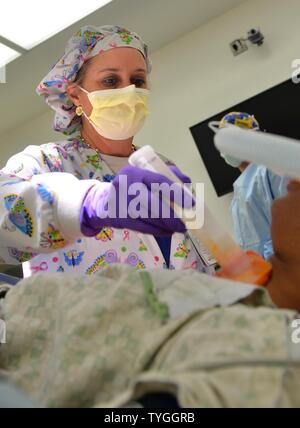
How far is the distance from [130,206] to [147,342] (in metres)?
0.41

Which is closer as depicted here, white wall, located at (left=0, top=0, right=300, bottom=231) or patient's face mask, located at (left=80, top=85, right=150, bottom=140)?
patient's face mask, located at (left=80, top=85, right=150, bottom=140)

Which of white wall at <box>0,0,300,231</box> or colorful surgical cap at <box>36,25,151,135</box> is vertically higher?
white wall at <box>0,0,300,231</box>

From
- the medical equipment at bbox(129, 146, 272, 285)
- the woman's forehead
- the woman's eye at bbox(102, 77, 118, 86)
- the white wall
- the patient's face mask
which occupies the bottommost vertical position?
the medical equipment at bbox(129, 146, 272, 285)

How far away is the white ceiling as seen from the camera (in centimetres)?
237

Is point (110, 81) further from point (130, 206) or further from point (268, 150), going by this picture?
point (268, 150)

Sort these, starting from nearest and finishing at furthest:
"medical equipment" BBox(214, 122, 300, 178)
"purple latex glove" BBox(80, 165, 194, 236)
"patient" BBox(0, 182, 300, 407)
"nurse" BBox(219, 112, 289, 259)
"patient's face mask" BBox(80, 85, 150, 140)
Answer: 1. "patient" BBox(0, 182, 300, 407)
2. "medical equipment" BBox(214, 122, 300, 178)
3. "purple latex glove" BBox(80, 165, 194, 236)
4. "patient's face mask" BBox(80, 85, 150, 140)
5. "nurse" BBox(219, 112, 289, 259)

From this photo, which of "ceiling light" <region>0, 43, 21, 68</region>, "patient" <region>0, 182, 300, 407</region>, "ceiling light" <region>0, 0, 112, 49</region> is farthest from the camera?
"ceiling light" <region>0, 43, 21, 68</region>

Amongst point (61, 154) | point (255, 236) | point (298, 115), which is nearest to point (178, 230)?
point (61, 154)

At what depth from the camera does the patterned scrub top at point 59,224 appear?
93 cm

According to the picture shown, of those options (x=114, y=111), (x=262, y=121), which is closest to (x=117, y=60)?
(x=114, y=111)

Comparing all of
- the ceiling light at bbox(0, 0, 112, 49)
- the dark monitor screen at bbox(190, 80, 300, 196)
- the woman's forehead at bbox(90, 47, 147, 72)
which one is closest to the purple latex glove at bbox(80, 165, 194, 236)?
the woman's forehead at bbox(90, 47, 147, 72)

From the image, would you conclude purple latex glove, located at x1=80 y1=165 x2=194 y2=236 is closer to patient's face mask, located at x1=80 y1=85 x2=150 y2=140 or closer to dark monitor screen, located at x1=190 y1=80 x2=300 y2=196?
patient's face mask, located at x1=80 y1=85 x2=150 y2=140

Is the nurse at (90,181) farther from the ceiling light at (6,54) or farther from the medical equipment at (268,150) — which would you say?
the ceiling light at (6,54)
